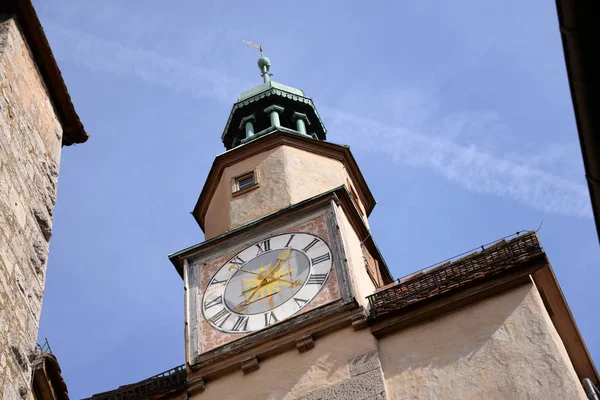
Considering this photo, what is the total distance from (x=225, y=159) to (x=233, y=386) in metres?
5.25

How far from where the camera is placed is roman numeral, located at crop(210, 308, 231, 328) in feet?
45.0

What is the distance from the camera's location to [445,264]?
13.1 m

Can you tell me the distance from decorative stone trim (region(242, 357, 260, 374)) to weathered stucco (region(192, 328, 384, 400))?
1.8 inches

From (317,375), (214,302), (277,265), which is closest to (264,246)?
(277,265)

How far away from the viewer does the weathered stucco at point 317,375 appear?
12.0 metres

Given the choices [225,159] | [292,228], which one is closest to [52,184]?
[292,228]

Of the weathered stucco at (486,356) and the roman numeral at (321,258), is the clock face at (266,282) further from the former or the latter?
the weathered stucco at (486,356)

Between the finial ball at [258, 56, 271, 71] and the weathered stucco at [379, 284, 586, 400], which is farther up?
the finial ball at [258, 56, 271, 71]

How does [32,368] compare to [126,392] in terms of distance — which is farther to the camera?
[126,392]

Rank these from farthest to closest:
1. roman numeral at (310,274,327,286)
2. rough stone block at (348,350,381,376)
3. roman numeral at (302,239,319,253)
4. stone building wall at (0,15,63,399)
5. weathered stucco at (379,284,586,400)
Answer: roman numeral at (302,239,319,253) < roman numeral at (310,274,327,286) < rough stone block at (348,350,381,376) < weathered stucco at (379,284,586,400) < stone building wall at (0,15,63,399)

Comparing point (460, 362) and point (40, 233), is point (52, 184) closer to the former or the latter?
point (40, 233)

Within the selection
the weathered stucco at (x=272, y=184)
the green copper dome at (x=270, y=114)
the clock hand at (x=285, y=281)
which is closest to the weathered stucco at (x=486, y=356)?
the clock hand at (x=285, y=281)

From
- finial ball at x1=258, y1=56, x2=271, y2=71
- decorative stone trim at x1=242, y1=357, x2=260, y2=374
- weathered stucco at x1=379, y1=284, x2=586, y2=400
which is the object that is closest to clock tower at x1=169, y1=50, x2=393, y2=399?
decorative stone trim at x1=242, y1=357, x2=260, y2=374

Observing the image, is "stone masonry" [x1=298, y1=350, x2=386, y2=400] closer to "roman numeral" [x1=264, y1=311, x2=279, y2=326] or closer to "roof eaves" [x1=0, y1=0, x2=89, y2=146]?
"roman numeral" [x1=264, y1=311, x2=279, y2=326]
